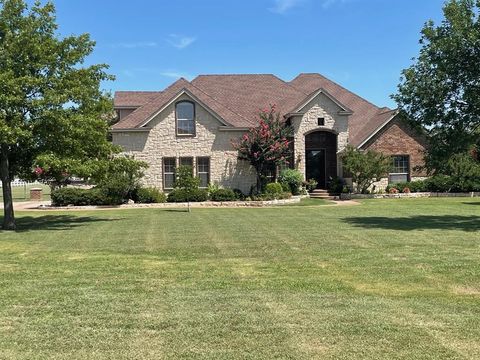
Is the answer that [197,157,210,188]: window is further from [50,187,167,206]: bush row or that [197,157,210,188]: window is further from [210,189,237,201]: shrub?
[50,187,167,206]: bush row

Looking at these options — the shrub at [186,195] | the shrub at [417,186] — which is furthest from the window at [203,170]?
the shrub at [417,186]

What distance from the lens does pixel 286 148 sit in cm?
3059

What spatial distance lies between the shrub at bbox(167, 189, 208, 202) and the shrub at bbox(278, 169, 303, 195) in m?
5.18

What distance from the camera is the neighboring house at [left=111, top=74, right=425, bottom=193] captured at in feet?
103

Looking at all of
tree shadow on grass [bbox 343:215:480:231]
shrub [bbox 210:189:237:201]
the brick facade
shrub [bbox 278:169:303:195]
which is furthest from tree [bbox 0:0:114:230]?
the brick facade

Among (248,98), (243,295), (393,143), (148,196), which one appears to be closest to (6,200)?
(148,196)

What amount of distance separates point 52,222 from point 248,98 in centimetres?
2005

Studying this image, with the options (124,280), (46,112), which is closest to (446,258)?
(124,280)

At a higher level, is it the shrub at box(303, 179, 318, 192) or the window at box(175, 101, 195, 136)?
the window at box(175, 101, 195, 136)

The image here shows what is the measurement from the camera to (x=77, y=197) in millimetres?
27688

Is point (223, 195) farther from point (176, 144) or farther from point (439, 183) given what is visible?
point (439, 183)

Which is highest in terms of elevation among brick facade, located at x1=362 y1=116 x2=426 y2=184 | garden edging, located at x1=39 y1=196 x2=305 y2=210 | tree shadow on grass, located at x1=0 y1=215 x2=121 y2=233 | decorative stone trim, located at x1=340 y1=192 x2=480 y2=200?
brick facade, located at x1=362 y1=116 x2=426 y2=184

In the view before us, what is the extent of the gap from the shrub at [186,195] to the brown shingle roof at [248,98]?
509 centimetres

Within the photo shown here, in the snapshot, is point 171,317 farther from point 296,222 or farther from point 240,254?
point 296,222
